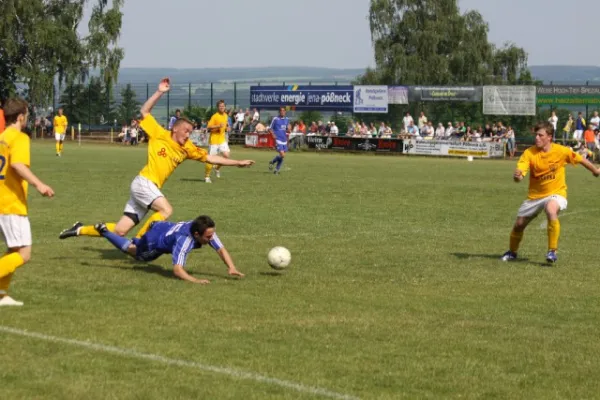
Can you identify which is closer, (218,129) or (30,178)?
(30,178)

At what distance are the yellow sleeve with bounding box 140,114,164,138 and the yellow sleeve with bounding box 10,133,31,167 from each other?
Result: 137 inches

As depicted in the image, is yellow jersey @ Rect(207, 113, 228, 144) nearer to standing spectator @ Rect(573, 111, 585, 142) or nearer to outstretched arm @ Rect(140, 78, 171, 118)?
outstretched arm @ Rect(140, 78, 171, 118)

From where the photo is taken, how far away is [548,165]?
13227 millimetres

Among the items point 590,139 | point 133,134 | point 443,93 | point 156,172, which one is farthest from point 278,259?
point 133,134

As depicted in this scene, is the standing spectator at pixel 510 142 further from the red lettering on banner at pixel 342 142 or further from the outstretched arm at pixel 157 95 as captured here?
the outstretched arm at pixel 157 95

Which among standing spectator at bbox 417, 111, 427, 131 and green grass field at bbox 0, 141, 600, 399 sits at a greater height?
standing spectator at bbox 417, 111, 427, 131

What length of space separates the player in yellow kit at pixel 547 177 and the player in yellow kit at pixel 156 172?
12.9 ft

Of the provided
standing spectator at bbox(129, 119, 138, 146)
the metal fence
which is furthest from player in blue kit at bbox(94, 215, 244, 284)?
the metal fence

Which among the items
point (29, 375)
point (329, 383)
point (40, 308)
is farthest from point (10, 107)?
point (329, 383)

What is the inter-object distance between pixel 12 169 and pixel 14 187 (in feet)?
0.64

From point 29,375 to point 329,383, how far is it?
2053mm

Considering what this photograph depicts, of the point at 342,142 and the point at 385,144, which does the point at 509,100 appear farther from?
the point at 342,142

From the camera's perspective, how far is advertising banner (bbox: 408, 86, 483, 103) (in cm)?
5391

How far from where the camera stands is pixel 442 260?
13.2 metres
